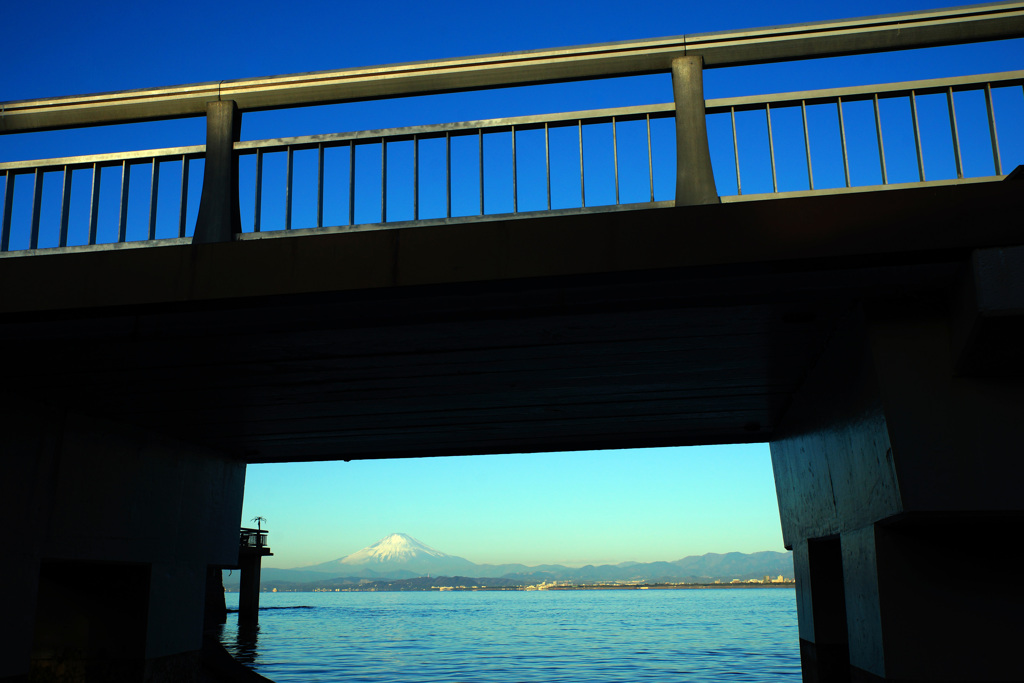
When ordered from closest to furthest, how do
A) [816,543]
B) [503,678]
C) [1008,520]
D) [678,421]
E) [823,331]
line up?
[1008,520]
[823,331]
[816,543]
[678,421]
[503,678]

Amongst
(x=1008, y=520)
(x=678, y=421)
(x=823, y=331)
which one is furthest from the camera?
(x=678, y=421)

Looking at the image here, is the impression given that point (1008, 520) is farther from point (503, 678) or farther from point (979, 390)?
point (503, 678)

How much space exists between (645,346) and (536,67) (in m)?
2.39

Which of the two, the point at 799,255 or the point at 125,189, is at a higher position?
the point at 125,189

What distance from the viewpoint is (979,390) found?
5059 millimetres

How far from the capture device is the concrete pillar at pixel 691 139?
228 inches

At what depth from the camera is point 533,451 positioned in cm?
1149

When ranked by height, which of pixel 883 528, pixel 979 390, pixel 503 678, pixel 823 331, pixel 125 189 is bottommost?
pixel 503 678

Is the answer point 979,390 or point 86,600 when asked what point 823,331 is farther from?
point 86,600

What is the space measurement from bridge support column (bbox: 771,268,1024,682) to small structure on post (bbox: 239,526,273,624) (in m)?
45.9

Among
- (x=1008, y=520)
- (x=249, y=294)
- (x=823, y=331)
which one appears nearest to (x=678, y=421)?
(x=823, y=331)

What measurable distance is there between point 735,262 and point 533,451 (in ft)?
22.8

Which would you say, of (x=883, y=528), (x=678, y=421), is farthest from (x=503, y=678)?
(x=883, y=528)

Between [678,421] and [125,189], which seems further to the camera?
[678,421]
